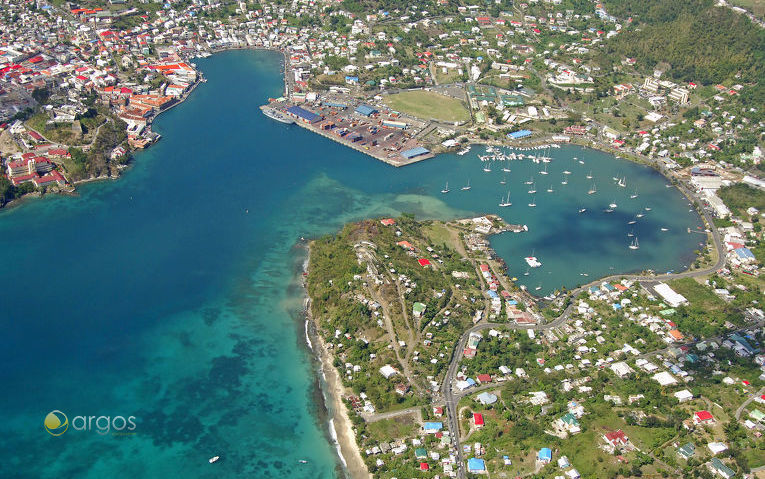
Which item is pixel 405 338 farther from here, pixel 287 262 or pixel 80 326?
pixel 80 326

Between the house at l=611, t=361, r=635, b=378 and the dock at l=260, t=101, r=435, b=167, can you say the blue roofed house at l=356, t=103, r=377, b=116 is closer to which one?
the dock at l=260, t=101, r=435, b=167

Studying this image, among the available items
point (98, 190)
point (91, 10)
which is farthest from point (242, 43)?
point (98, 190)

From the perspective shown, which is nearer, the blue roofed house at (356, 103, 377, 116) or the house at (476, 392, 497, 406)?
the house at (476, 392, 497, 406)

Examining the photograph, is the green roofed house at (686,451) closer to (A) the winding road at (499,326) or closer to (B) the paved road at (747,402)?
(B) the paved road at (747,402)

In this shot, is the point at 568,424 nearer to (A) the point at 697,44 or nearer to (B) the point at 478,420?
(B) the point at 478,420

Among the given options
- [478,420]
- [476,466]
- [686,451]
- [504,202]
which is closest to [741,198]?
[504,202]

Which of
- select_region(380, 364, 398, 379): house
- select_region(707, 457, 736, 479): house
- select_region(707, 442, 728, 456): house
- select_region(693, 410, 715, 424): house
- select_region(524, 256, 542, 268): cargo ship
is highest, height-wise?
select_region(707, 457, 736, 479): house

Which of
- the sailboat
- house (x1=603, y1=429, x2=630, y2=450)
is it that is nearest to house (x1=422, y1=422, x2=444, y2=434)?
house (x1=603, y1=429, x2=630, y2=450)
